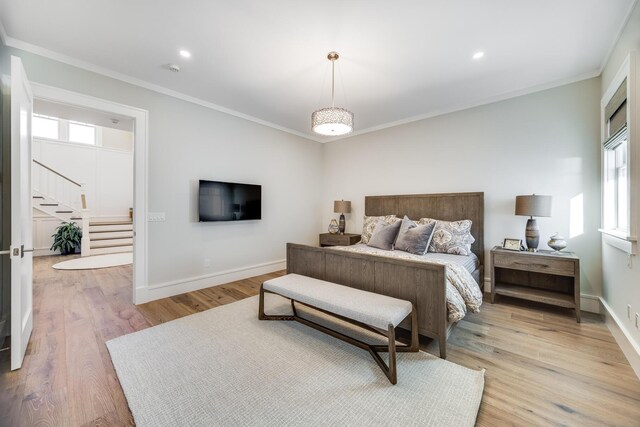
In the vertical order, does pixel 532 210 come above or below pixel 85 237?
above

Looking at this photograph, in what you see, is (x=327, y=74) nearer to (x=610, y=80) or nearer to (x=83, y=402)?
(x=610, y=80)

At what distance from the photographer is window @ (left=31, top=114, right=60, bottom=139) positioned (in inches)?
276

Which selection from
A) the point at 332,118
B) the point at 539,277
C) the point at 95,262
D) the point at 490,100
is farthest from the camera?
the point at 95,262

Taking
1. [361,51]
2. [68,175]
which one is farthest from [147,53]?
[68,175]

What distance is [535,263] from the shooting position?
114 inches

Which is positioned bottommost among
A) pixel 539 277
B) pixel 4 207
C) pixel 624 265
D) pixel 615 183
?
pixel 539 277

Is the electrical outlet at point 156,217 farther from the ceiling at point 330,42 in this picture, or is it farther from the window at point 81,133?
the window at point 81,133

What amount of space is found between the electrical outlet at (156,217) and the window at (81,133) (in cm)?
687

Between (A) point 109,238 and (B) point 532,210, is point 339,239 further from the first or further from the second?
(A) point 109,238

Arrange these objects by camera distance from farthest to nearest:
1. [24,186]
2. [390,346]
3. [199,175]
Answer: [199,175] < [24,186] < [390,346]

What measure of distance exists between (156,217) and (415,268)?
10.3 feet

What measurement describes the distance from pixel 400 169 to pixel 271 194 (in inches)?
91.4

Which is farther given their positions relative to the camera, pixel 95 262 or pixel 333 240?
pixel 95 262

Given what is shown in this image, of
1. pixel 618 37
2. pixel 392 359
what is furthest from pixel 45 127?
pixel 618 37
